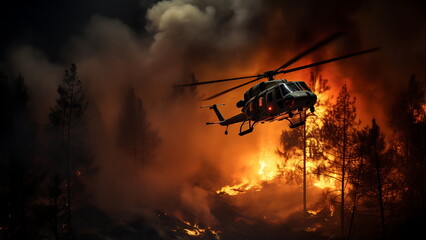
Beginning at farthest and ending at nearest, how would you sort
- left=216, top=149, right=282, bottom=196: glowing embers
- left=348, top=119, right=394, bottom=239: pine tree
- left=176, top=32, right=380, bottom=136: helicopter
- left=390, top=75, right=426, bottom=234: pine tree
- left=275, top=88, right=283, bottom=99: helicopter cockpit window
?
left=216, top=149, right=282, bottom=196: glowing embers < left=390, top=75, right=426, bottom=234: pine tree < left=348, top=119, right=394, bottom=239: pine tree < left=275, top=88, right=283, bottom=99: helicopter cockpit window < left=176, top=32, right=380, bottom=136: helicopter

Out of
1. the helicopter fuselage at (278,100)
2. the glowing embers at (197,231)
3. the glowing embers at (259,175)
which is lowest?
the glowing embers at (197,231)

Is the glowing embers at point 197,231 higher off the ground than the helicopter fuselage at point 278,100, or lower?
lower

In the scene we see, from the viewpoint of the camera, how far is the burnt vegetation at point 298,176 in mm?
26328

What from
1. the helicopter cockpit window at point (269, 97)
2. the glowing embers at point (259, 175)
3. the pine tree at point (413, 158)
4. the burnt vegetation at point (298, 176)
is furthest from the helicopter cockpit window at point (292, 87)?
the glowing embers at point (259, 175)

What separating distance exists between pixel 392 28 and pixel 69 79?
42.8 meters

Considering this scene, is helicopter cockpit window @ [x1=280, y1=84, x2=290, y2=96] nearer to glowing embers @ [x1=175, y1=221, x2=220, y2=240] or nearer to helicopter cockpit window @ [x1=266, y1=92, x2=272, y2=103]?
helicopter cockpit window @ [x1=266, y1=92, x2=272, y2=103]

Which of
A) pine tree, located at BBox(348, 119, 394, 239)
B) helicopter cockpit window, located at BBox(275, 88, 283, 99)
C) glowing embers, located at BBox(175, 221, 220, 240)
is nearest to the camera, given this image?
helicopter cockpit window, located at BBox(275, 88, 283, 99)

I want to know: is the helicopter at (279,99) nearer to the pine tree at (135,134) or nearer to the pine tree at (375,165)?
the pine tree at (375,165)

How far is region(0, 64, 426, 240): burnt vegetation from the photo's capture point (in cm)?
2633

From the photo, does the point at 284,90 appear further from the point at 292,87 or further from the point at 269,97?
the point at 269,97

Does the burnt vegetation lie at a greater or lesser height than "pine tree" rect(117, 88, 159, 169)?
lesser

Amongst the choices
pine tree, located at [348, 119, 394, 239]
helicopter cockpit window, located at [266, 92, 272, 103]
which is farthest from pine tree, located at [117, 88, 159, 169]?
helicopter cockpit window, located at [266, 92, 272, 103]

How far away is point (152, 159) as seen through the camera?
44938 mm

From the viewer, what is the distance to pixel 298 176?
116 ft
